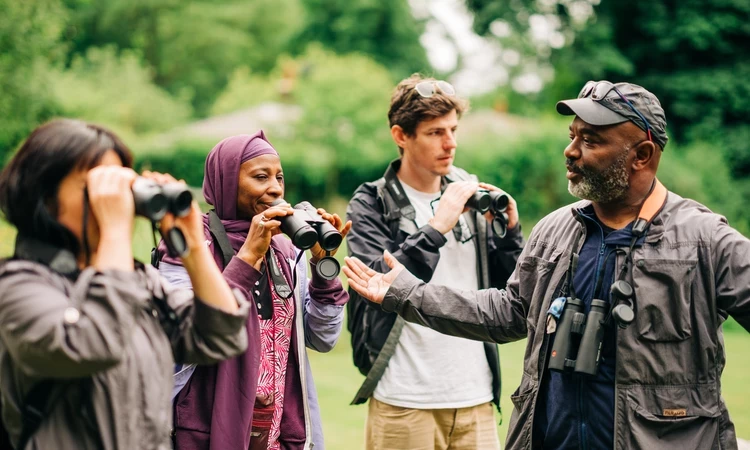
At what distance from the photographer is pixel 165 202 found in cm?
225

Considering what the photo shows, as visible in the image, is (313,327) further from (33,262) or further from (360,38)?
(360,38)

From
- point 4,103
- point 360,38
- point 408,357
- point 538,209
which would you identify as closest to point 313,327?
point 408,357

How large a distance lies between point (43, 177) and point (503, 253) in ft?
8.60

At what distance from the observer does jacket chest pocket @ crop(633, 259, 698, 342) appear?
2.88m

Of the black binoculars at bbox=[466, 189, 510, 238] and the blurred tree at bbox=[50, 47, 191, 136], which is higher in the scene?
the blurred tree at bbox=[50, 47, 191, 136]

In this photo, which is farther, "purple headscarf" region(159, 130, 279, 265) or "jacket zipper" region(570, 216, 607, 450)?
"purple headscarf" region(159, 130, 279, 265)

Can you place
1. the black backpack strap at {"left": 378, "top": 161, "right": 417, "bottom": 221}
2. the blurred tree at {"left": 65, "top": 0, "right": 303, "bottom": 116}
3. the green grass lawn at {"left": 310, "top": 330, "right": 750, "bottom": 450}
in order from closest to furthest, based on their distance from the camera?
the black backpack strap at {"left": 378, "top": 161, "right": 417, "bottom": 221}
the green grass lawn at {"left": 310, "top": 330, "right": 750, "bottom": 450}
the blurred tree at {"left": 65, "top": 0, "right": 303, "bottom": 116}

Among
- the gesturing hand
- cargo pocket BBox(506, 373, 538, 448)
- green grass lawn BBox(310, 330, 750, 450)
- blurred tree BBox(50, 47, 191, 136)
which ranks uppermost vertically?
blurred tree BBox(50, 47, 191, 136)

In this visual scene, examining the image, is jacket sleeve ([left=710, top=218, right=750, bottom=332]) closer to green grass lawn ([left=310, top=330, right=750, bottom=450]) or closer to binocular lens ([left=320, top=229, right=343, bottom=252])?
binocular lens ([left=320, top=229, right=343, bottom=252])

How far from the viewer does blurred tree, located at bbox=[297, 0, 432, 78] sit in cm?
3566

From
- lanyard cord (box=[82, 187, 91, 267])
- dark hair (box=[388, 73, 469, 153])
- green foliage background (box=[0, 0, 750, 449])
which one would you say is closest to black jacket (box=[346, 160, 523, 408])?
dark hair (box=[388, 73, 469, 153])

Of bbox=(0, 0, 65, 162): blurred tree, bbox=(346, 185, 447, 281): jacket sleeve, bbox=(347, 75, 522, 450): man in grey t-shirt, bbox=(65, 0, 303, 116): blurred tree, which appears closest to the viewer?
bbox=(346, 185, 447, 281): jacket sleeve

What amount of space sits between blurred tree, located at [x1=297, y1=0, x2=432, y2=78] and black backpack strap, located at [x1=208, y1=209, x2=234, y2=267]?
3260 cm

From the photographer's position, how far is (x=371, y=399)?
14.0ft
